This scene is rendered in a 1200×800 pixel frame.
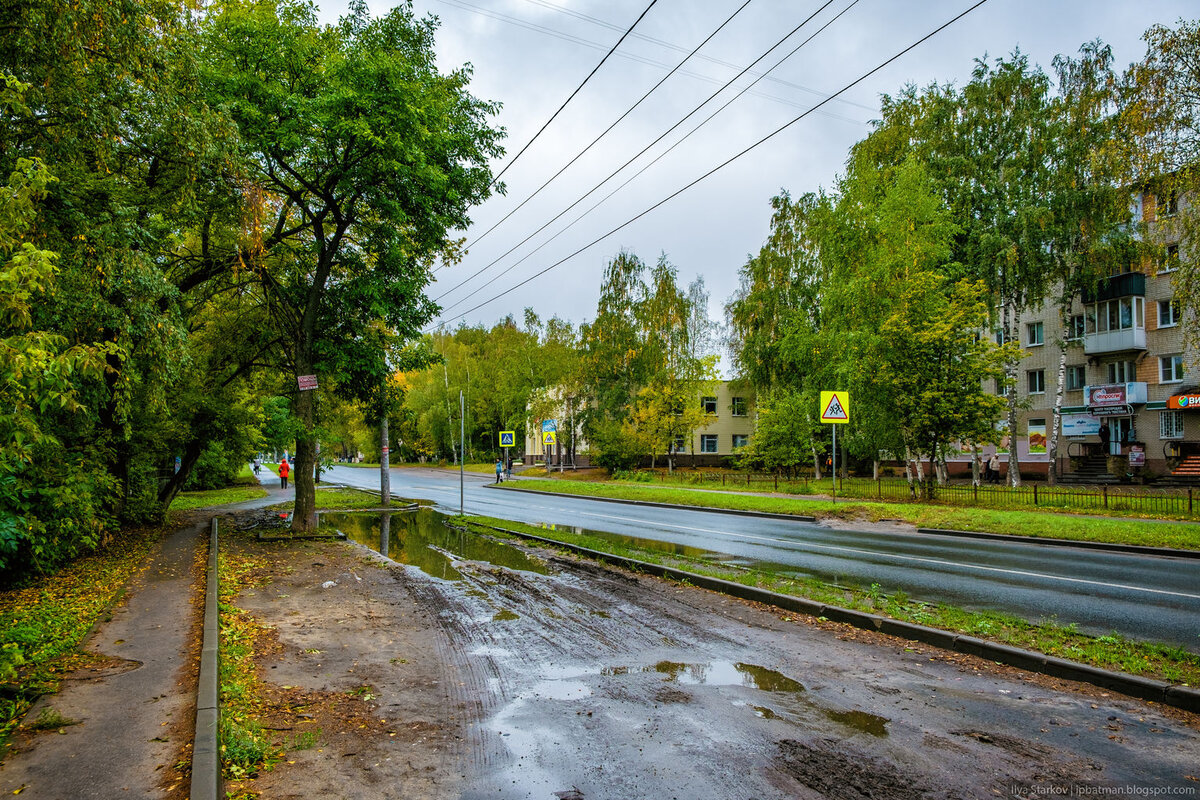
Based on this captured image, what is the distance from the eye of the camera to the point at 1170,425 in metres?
33.8

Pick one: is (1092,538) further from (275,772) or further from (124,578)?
(124,578)

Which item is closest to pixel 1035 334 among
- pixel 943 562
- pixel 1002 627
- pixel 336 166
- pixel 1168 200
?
pixel 1168 200

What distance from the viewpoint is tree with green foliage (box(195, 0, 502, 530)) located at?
45.0 feet

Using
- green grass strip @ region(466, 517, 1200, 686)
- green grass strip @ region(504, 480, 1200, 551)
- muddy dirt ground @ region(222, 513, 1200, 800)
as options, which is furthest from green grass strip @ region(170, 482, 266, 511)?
green grass strip @ region(466, 517, 1200, 686)

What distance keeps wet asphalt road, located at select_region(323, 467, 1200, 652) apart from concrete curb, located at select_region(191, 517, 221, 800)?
8518 millimetres

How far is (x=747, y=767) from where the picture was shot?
425 cm

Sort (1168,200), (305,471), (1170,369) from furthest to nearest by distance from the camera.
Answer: (1170,369) → (1168,200) → (305,471)

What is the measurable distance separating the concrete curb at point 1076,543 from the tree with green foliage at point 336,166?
14.4m

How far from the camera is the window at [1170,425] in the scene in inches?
1316

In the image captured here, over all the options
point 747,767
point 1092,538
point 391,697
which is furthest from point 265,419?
point 1092,538

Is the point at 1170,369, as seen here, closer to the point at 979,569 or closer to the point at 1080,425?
the point at 1080,425

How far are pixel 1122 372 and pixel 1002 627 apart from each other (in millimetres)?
37823

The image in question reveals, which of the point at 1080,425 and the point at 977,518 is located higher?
the point at 1080,425

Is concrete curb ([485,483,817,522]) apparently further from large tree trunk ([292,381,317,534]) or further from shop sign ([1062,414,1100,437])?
→ shop sign ([1062,414,1100,437])
